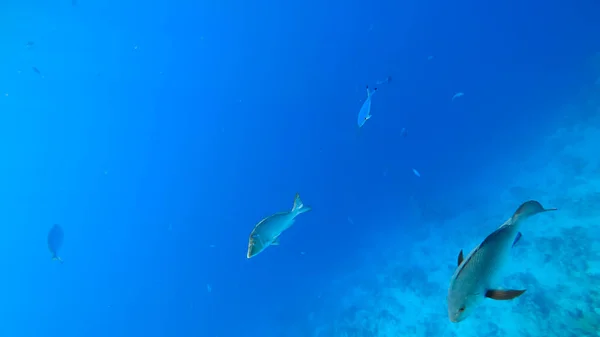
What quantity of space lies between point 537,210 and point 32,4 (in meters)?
36.1

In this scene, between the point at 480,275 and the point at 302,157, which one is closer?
the point at 480,275

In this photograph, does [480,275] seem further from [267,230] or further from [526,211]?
[267,230]

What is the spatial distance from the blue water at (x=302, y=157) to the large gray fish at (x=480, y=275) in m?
9.46

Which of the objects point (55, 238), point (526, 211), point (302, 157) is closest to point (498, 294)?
point (526, 211)

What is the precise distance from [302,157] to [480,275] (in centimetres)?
3553

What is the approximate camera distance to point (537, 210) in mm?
1595

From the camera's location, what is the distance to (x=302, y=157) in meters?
36.8

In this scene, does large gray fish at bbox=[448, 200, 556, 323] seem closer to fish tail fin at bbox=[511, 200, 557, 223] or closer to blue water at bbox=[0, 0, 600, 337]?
fish tail fin at bbox=[511, 200, 557, 223]

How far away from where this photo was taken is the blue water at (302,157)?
1451 centimetres

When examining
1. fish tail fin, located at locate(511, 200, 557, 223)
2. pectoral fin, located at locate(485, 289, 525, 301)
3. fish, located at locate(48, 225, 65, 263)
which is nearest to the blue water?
fish tail fin, located at locate(511, 200, 557, 223)

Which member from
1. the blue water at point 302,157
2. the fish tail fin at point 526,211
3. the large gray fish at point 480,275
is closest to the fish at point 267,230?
the large gray fish at point 480,275

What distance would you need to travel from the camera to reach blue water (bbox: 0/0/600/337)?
47.6 ft

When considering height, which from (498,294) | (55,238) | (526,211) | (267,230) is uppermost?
(55,238)

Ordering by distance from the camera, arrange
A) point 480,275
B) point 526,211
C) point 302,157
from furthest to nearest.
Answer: point 302,157, point 526,211, point 480,275
